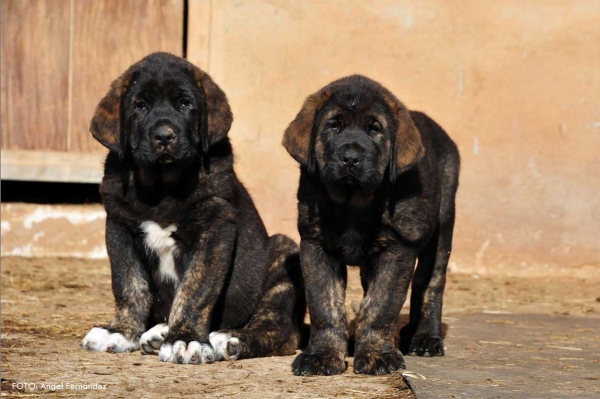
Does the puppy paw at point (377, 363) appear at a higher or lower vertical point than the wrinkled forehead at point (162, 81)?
lower

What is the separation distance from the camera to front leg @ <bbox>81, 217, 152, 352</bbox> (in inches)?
233

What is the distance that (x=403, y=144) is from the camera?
5.68m

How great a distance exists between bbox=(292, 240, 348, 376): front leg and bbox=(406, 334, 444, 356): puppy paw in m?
0.66

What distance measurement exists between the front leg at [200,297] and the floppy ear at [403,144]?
1.01 m

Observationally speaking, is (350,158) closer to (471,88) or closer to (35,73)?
(471,88)

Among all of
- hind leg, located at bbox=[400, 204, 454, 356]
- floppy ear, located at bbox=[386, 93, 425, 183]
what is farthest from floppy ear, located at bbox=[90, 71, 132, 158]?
hind leg, located at bbox=[400, 204, 454, 356]

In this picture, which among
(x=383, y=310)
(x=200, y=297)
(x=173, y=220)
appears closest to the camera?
(x=383, y=310)

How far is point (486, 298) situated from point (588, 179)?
1.76 meters

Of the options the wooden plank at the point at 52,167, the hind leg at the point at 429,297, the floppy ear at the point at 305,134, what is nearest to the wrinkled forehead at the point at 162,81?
the floppy ear at the point at 305,134

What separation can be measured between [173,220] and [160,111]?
62 cm

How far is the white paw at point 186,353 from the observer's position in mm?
5559

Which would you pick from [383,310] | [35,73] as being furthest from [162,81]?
[35,73]

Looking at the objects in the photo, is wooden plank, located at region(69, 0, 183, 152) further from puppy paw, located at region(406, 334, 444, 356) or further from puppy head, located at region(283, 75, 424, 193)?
puppy paw, located at region(406, 334, 444, 356)

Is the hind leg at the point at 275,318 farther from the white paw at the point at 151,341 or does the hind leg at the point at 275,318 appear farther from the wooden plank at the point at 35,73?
the wooden plank at the point at 35,73
